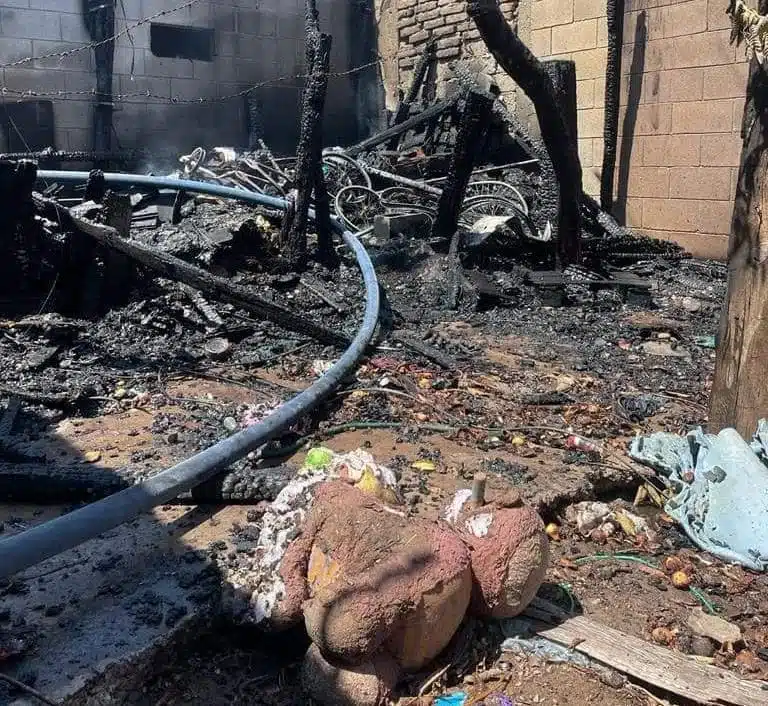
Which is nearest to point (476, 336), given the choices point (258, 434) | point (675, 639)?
point (258, 434)

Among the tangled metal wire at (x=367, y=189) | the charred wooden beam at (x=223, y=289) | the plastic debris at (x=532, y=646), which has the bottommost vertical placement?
the plastic debris at (x=532, y=646)

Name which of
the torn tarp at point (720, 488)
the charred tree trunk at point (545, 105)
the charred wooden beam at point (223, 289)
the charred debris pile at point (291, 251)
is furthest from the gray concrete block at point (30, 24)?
the torn tarp at point (720, 488)

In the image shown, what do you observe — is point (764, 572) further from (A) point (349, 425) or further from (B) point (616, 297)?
(B) point (616, 297)

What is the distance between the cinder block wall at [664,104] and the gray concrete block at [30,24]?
24.6 feet

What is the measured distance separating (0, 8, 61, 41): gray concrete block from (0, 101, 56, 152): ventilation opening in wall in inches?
42.3

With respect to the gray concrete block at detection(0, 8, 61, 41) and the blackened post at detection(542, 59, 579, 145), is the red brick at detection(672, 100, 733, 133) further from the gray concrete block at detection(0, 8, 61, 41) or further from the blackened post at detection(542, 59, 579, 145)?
the gray concrete block at detection(0, 8, 61, 41)

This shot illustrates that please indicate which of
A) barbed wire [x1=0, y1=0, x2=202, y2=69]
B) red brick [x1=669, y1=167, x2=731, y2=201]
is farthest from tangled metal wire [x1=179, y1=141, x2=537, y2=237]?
barbed wire [x1=0, y1=0, x2=202, y2=69]

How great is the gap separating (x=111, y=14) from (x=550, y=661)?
1307 cm

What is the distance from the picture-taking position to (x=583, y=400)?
4297mm

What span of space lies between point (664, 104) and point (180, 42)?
8847 mm

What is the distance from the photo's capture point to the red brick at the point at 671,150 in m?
8.77

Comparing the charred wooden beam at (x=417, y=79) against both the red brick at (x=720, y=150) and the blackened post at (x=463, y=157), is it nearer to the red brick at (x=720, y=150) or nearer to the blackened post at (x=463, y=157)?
the blackened post at (x=463, y=157)

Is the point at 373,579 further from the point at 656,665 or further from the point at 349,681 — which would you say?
the point at 656,665

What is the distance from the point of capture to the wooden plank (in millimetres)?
1953
